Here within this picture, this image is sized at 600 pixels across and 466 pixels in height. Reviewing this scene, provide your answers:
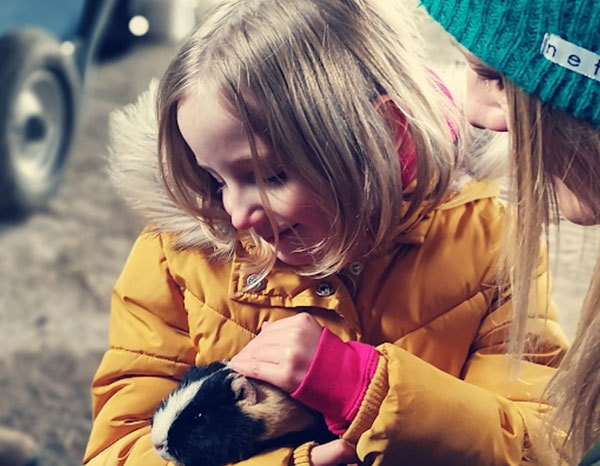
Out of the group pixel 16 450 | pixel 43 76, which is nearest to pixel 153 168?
pixel 16 450

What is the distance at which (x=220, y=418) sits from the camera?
89 cm

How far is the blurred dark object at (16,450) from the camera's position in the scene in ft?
5.93

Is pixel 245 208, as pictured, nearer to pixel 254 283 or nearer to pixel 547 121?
pixel 254 283

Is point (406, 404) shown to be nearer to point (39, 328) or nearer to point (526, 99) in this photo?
point (526, 99)

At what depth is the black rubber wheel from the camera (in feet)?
8.45

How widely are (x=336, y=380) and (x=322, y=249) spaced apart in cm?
14

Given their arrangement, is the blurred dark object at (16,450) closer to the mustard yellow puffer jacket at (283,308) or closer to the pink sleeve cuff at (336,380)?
the mustard yellow puffer jacket at (283,308)

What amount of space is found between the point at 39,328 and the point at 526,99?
1882 mm

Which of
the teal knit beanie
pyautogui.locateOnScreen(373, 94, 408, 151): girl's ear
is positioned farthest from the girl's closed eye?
the teal knit beanie

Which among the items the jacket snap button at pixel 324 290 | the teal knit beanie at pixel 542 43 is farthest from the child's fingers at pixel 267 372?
the teal knit beanie at pixel 542 43

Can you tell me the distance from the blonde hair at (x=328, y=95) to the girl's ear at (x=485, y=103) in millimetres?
36

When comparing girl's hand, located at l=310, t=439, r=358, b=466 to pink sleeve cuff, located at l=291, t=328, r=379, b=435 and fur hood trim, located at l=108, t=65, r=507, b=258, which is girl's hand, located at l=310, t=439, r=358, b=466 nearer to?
pink sleeve cuff, located at l=291, t=328, r=379, b=435

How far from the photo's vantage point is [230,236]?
0.95 meters

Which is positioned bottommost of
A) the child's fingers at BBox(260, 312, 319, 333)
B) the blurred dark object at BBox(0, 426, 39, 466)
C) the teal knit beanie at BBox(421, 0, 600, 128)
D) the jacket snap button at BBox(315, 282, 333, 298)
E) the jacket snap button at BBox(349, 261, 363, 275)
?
the blurred dark object at BBox(0, 426, 39, 466)
